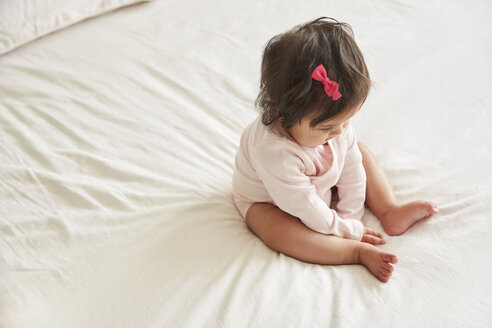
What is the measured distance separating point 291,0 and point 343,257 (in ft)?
3.31

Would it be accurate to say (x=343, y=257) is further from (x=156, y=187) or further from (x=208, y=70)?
(x=208, y=70)

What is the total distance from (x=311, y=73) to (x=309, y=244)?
336 millimetres

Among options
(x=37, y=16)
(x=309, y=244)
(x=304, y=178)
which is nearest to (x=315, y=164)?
(x=304, y=178)

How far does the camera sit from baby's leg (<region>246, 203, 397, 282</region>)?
0.96m

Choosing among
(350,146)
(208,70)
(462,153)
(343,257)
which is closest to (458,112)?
(462,153)

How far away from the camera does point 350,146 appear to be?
43.1 inches

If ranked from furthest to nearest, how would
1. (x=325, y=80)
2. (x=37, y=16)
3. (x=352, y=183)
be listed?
(x=37, y=16) → (x=352, y=183) → (x=325, y=80)

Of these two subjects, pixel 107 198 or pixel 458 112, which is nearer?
pixel 107 198

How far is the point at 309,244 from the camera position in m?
0.99

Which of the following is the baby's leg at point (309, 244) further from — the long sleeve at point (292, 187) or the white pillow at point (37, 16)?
the white pillow at point (37, 16)

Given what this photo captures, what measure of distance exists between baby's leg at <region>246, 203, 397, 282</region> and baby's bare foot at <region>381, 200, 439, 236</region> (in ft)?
0.32

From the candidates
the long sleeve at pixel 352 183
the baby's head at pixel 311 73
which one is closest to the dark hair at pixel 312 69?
the baby's head at pixel 311 73

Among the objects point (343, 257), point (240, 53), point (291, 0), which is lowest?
point (343, 257)

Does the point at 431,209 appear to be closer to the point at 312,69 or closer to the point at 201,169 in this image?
the point at 312,69
